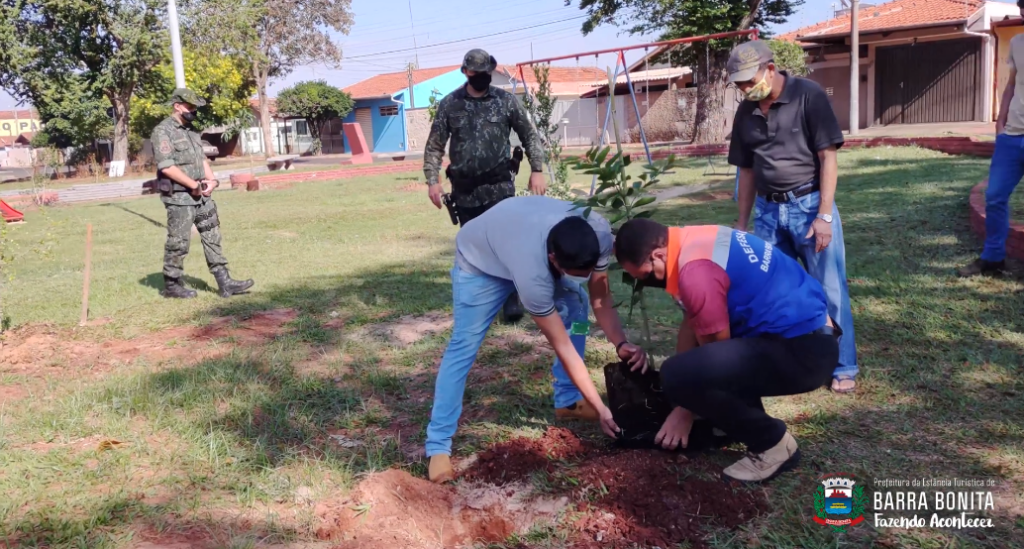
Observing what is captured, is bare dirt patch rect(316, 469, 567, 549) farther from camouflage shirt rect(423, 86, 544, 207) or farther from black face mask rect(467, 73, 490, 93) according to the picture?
black face mask rect(467, 73, 490, 93)

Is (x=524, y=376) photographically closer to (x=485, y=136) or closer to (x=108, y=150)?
(x=485, y=136)

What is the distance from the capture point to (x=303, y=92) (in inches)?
1923

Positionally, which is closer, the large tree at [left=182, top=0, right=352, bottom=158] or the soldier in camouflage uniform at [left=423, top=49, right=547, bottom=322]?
the soldier in camouflage uniform at [left=423, top=49, right=547, bottom=322]

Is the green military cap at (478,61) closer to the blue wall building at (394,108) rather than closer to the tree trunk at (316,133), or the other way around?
the blue wall building at (394,108)

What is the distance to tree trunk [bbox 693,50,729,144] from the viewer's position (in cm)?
2523

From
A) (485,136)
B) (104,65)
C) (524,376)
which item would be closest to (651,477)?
(524,376)

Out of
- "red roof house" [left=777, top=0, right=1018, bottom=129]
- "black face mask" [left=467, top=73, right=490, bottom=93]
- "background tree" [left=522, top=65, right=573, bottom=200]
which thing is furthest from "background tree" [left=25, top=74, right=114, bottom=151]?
"black face mask" [left=467, top=73, right=490, bottom=93]

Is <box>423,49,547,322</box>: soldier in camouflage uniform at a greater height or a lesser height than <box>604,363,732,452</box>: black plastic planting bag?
greater

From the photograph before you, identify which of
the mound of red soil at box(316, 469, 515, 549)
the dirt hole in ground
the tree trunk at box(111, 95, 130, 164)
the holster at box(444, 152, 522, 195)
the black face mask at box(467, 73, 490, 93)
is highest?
the tree trunk at box(111, 95, 130, 164)

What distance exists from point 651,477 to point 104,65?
3404 centimetres

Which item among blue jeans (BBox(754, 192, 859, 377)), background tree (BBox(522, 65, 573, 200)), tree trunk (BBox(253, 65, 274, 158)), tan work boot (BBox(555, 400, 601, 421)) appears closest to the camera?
tan work boot (BBox(555, 400, 601, 421))

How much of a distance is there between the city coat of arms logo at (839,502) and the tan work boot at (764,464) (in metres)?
0.15

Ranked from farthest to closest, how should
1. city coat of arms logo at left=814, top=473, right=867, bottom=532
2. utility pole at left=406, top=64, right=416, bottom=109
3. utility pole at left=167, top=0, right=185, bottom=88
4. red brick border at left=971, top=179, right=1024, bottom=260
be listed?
utility pole at left=406, top=64, right=416, bottom=109, utility pole at left=167, top=0, right=185, bottom=88, red brick border at left=971, top=179, right=1024, bottom=260, city coat of arms logo at left=814, top=473, right=867, bottom=532

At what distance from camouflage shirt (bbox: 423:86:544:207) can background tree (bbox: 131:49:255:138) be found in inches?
1287
